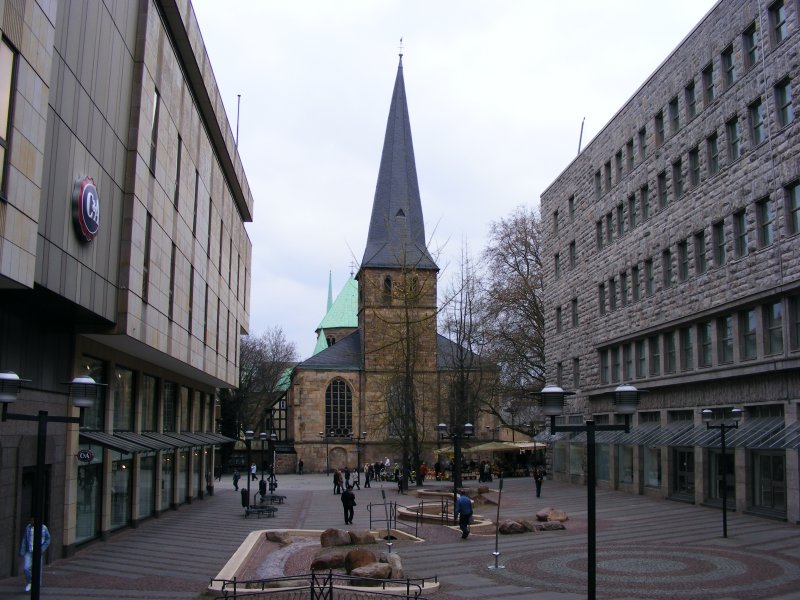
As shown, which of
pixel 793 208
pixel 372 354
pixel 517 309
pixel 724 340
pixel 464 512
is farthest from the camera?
pixel 372 354

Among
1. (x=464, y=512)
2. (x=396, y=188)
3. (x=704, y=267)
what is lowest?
(x=464, y=512)

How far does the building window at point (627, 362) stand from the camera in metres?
38.8

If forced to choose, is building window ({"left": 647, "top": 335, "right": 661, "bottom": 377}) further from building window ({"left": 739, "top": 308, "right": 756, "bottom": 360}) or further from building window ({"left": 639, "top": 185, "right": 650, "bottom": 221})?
building window ({"left": 739, "top": 308, "right": 756, "bottom": 360})

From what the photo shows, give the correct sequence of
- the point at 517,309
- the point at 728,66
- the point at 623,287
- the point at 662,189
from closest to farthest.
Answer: the point at 728,66, the point at 662,189, the point at 623,287, the point at 517,309

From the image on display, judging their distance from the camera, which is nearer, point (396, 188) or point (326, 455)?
point (326, 455)

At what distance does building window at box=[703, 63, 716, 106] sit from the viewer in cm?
3114

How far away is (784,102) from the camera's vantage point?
85.8 ft

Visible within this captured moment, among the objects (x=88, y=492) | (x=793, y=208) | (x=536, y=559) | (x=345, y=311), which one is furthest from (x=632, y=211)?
(x=345, y=311)

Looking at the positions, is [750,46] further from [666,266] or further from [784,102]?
[666,266]

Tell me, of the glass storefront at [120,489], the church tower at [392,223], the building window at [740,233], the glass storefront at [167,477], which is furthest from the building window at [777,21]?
the church tower at [392,223]

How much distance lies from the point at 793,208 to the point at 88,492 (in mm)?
22063

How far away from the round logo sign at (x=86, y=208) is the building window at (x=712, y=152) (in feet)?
70.7

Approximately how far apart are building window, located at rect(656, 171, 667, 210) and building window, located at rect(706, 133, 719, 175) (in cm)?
400

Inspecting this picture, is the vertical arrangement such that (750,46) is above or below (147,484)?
above
